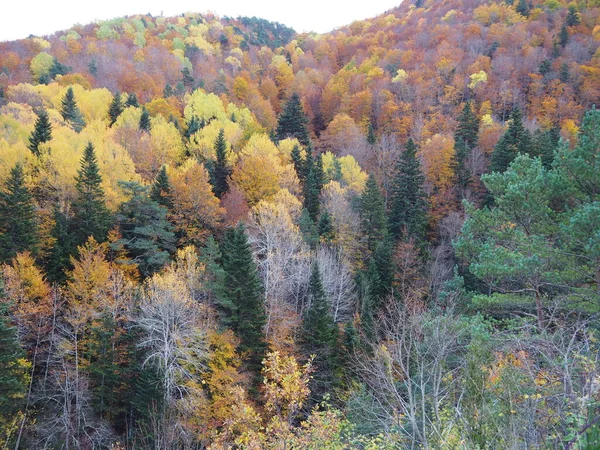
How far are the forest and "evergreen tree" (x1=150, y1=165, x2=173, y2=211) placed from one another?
144mm

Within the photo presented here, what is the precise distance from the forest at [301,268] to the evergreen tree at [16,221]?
0.46 feet

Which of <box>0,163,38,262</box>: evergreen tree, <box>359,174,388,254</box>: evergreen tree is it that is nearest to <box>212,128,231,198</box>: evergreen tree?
<box>359,174,388,254</box>: evergreen tree

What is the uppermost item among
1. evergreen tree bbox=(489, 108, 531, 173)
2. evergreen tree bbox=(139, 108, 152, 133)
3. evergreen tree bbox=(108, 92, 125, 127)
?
evergreen tree bbox=(108, 92, 125, 127)

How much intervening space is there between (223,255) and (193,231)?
4020mm

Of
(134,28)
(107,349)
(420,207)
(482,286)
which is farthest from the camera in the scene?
(134,28)

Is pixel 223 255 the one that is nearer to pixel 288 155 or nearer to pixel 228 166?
pixel 228 166

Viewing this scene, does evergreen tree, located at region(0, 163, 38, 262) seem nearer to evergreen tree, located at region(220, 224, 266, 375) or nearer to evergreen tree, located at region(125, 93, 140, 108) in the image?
evergreen tree, located at region(220, 224, 266, 375)

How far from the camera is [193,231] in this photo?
92.3ft

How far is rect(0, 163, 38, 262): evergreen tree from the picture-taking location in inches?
855

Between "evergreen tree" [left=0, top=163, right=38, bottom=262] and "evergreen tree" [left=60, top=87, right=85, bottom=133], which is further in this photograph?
"evergreen tree" [left=60, top=87, right=85, bottom=133]

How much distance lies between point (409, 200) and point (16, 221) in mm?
29646

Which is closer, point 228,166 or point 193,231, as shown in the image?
point 193,231

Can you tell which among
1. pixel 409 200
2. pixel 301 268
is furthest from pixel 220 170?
pixel 409 200

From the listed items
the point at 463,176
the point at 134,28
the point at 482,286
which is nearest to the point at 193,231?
the point at 482,286
